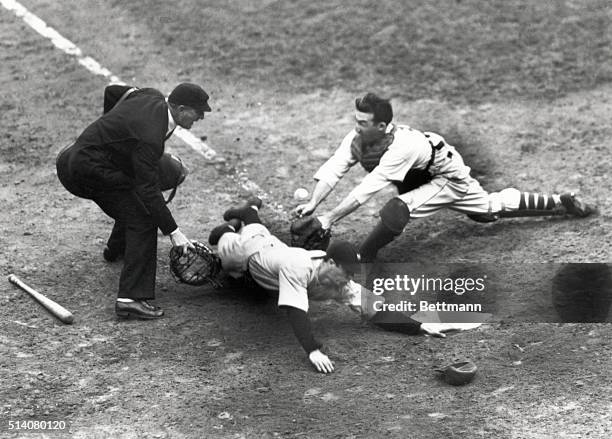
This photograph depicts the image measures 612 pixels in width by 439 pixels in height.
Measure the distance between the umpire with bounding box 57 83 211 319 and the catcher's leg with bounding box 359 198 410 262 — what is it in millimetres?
1552

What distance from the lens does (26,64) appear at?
12.7m

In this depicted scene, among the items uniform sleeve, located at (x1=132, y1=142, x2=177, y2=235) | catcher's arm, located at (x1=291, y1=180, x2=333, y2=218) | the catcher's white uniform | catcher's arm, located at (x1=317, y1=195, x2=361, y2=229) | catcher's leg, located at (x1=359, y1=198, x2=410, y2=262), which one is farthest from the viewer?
catcher's arm, located at (x1=291, y1=180, x2=333, y2=218)

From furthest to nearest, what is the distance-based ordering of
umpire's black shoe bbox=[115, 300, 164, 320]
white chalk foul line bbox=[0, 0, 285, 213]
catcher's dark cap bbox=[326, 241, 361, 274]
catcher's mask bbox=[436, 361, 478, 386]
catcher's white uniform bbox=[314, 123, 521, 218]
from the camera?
white chalk foul line bbox=[0, 0, 285, 213] < catcher's white uniform bbox=[314, 123, 521, 218] < umpire's black shoe bbox=[115, 300, 164, 320] < catcher's dark cap bbox=[326, 241, 361, 274] < catcher's mask bbox=[436, 361, 478, 386]

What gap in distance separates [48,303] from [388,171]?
278 centimetres

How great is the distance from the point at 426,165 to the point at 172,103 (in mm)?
2194

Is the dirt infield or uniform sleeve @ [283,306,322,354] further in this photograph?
uniform sleeve @ [283,306,322,354]

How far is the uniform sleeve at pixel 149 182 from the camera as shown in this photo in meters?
7.54

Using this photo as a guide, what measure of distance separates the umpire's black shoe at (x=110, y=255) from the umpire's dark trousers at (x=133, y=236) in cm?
70

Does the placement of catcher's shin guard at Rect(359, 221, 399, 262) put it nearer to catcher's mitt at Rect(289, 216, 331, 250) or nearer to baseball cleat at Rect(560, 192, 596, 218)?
catcher's mitt at Rect(289, 216, 331, 250)

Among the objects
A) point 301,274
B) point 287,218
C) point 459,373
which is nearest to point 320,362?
point 301,274

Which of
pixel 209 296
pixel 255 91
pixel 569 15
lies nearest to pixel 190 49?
pixel 255 91

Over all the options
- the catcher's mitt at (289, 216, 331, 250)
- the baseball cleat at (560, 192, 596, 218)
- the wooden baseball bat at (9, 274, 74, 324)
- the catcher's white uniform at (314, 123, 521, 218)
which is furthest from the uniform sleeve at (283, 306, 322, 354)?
the baseball cleat at (560, 192, 596, 218)

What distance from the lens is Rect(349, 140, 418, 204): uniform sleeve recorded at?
8336mm

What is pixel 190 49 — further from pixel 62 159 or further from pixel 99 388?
pixel 99 388
